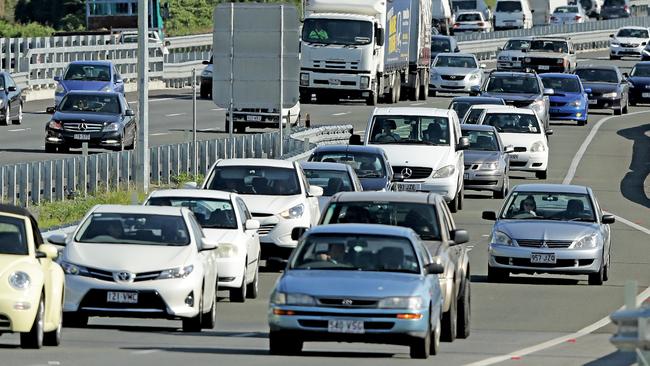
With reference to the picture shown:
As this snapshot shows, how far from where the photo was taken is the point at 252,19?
40.7m

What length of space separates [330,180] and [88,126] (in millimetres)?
17542

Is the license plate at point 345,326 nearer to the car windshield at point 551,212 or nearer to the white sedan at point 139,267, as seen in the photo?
the white sedan at point 139,267

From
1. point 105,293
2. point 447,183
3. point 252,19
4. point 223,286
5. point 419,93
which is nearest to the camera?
point 105,293

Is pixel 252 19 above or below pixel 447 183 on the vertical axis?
above

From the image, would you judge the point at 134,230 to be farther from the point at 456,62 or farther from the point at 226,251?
the point at 456,62

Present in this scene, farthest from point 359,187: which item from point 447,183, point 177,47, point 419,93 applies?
point 177,47

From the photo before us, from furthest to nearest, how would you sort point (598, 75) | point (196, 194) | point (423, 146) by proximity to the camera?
point (598, 75)
point (423, 146)
point (196, 194)

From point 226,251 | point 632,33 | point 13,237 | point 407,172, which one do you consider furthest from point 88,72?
point 632,33

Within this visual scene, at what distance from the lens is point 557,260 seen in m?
27.8

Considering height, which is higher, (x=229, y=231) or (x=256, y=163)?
(x=256, y=163)

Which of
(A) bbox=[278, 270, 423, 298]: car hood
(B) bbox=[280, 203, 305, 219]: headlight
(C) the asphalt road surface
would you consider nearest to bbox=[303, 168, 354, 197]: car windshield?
(C) the asphalt road surface

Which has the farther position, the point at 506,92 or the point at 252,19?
the point at 506,92

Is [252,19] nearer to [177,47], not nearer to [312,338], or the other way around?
[312,338]

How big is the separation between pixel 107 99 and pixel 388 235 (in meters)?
31.9
